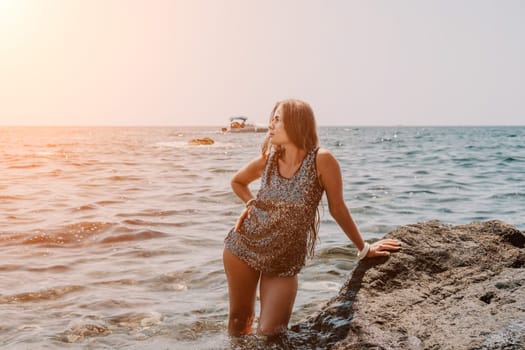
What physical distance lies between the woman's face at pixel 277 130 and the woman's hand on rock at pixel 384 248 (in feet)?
3.63

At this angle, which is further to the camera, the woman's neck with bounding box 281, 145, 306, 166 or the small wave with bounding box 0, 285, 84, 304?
the small wave with bounding box 0, 285, 84, 304

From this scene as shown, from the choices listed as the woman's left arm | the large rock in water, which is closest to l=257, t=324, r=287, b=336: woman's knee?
the large rock in water

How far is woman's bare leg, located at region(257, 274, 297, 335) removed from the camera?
159 inches

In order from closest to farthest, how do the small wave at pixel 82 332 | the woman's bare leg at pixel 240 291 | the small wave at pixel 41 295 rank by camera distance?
the woman's bare leg at pixel 240 291 < the small wave at pixel 82 332 < the small wave at pixel 41 295

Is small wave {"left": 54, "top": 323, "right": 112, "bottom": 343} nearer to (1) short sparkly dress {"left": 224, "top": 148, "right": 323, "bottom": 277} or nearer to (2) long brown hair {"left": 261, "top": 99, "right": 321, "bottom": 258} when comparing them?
(1) short sparkly dress {"left": 224, "top": 148, "right": 323, "bottom": 277}

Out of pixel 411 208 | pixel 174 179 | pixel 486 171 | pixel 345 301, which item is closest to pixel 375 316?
pixel 345 301

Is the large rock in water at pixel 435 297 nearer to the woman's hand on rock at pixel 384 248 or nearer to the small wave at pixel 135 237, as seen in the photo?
the woman's hand on rock at pixel 384 248

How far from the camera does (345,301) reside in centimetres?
398

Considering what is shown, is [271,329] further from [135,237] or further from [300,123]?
[135,237]

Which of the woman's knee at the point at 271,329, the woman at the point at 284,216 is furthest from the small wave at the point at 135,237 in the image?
the woman's knee at the point at 271,329

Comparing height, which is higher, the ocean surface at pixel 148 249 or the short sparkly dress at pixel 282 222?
the short sparkly dress at pixel 282 222

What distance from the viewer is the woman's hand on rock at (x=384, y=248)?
430 cm

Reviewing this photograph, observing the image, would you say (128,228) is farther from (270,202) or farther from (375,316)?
(375,316)

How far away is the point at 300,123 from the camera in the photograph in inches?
158
